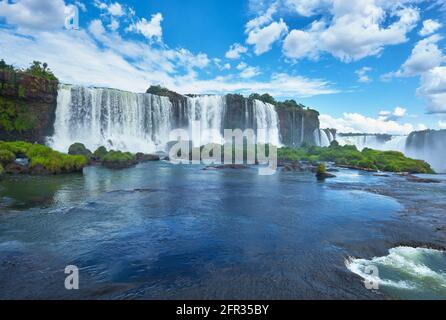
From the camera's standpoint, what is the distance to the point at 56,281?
657 centimetres

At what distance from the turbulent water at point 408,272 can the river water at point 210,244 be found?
0.04 m

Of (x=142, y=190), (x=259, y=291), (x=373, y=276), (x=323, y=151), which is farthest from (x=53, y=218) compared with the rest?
(x=323, y=151)

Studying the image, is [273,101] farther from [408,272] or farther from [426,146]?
[408,272]

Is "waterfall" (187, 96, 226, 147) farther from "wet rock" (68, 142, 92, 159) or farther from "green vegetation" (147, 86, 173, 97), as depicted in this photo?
"wet rock" (68, 142, 92, 159)

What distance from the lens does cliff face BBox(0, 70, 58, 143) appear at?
4147 cm

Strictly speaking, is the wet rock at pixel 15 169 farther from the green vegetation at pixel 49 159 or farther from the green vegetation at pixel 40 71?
the green vegetation at pixel 40 71

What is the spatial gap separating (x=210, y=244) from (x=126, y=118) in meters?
44.3

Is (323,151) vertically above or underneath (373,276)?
above

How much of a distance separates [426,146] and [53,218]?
75549mm

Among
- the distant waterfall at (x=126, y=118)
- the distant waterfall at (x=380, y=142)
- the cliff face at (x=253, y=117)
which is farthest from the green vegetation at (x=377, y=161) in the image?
the distant waterfall at (x=380, y=142)

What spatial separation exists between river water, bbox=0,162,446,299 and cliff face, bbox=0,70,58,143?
30.3 metres
